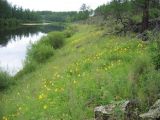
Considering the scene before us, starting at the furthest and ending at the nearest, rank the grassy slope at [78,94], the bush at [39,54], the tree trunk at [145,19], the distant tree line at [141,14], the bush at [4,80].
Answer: the bush at [39,54] → the distant tree line at [141,14] → the tree trunk at [145,19] → the bush at [4,80] → the grassy slope at [78,94]

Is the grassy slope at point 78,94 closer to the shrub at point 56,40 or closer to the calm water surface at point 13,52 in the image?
the calm water surface at point 13,52

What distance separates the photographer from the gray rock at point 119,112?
7.66 m

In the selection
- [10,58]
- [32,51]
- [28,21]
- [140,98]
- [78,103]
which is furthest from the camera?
[28,21]

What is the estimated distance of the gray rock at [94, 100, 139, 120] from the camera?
7659 millimetres

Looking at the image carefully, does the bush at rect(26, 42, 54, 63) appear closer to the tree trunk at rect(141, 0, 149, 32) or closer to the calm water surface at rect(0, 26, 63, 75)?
the calm water surface at rect(0, 26, 63, 75)

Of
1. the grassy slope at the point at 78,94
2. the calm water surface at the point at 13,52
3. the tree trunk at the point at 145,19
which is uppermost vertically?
the tree trunk at the point at 145,19

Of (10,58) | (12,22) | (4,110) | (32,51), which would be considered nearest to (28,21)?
(12,22)

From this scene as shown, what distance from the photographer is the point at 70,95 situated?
11.5m

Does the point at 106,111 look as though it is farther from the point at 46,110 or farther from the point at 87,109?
the point at 46,110

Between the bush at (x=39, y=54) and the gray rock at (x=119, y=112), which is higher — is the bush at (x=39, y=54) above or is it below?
below

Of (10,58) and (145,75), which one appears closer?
(145,75)

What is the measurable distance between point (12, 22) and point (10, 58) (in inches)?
3321

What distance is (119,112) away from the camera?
7664mm

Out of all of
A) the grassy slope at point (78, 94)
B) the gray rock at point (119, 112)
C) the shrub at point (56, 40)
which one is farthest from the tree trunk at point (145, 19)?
the gray rock at point (119, 112)
